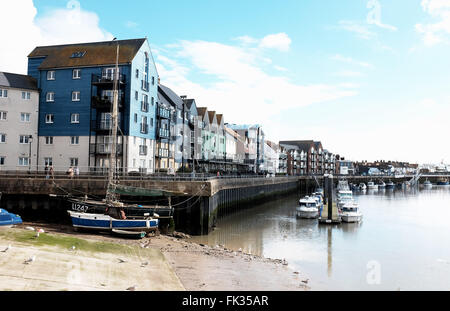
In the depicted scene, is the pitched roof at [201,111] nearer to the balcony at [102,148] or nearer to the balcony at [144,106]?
the balcony at [144,106]

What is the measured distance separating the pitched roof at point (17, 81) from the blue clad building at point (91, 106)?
96 cm

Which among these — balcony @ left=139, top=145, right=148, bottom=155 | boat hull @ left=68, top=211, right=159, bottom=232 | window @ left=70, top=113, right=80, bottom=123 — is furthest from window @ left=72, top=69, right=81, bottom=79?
boat hull @ left=68, top=211, right=159, bottom=232

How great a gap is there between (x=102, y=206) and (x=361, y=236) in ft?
77.1

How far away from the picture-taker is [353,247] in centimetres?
2956

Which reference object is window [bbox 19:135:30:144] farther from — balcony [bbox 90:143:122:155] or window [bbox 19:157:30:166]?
balcony [bbox 90:143:122:155]

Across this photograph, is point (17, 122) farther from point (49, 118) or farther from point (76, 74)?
point (76, 74)

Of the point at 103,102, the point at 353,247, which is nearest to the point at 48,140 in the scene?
the point at 103,102

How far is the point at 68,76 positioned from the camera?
43.5 metres

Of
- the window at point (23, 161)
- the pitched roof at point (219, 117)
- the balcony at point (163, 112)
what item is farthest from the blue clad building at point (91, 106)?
the pitched roof at point (219, 117)

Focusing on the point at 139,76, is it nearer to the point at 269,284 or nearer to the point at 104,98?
the point at 104,98

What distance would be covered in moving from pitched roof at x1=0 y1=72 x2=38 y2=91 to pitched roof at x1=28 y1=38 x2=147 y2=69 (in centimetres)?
237

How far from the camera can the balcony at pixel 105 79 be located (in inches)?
1620

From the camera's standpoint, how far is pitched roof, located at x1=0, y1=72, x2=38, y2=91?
42.7m
